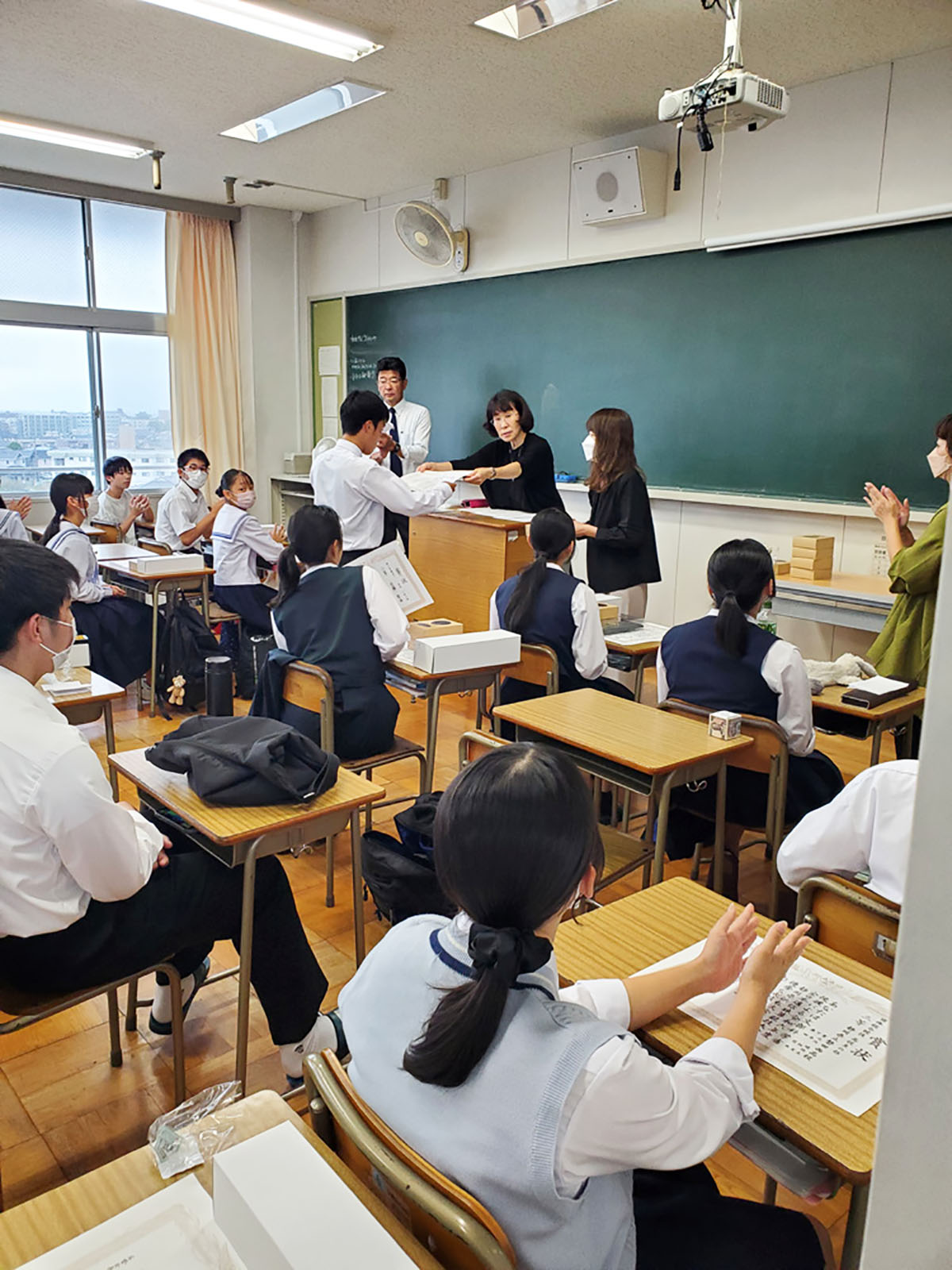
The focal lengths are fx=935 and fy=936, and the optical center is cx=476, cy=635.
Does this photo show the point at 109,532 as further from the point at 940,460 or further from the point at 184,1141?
the point at 184,1141

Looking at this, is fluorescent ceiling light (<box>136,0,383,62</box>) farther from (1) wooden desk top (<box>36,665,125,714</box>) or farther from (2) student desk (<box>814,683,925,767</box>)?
(2) student desk (<box>814,683,925,767</box>)

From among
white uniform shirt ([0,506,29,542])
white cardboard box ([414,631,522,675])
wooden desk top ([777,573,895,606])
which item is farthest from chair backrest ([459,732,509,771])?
white uniform shirt ([0,506,29,542])

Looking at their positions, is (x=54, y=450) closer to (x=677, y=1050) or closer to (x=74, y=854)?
(x=74, y=854)

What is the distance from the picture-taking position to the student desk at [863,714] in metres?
2.88

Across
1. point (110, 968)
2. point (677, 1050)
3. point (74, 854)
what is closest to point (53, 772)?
point (74, 854)

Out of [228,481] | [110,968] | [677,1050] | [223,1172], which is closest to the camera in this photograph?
[223,1172]

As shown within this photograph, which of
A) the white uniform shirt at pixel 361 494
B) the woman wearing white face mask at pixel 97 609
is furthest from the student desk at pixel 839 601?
the woman wearing white face mask at pixel 97 609

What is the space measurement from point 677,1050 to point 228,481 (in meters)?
4.49

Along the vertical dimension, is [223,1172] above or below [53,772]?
below

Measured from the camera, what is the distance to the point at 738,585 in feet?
8.81

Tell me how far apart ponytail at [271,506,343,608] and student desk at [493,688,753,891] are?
832 millimetres

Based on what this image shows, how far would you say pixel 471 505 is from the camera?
5.32m

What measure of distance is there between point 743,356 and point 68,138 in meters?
4.26

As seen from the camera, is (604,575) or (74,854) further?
(604,575)
